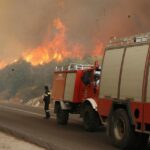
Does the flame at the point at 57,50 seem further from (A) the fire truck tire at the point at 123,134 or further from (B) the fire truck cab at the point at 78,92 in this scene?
(A) the fire truck tire at the point at 123,134

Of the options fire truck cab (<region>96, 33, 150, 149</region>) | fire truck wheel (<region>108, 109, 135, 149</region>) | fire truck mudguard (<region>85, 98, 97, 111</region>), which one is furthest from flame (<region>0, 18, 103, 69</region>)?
fire truck wheel (<region>108, 109, 135, 149</region>)

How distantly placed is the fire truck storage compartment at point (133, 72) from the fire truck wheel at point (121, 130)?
1.63 ft

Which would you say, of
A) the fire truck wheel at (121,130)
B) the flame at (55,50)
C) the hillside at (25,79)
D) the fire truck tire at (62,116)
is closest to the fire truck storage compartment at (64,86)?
the fire truck tire at (62,116)

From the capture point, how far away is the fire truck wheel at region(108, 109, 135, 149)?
526 inches

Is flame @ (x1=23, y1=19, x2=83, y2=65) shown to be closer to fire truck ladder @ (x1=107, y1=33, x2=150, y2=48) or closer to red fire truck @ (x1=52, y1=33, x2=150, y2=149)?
fire truck ladder @ (x1=107, y1=33, x2=150, y2=48)

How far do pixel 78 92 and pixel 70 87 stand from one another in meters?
0.63

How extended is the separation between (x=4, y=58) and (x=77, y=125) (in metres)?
48.4

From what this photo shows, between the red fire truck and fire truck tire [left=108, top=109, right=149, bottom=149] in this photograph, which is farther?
fire truck tire [left=108, top=109, right=149, bottom=149]

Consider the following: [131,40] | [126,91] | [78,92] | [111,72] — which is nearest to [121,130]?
[126,91]

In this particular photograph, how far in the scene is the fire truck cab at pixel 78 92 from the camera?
17688 millimetres

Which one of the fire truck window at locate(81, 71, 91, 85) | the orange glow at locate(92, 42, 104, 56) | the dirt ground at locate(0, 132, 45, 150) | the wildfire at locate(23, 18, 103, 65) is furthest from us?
the wildfire at locate(23, 18, 103, 65)

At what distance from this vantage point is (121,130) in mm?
13945

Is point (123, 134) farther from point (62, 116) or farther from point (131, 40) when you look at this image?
point (62, 116)

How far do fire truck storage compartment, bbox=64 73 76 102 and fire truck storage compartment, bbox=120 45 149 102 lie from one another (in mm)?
6021
